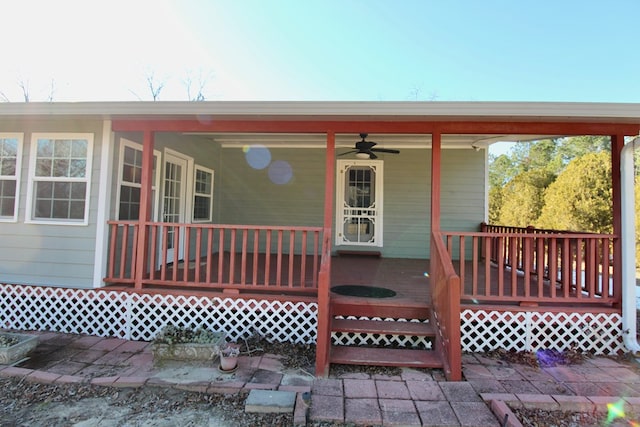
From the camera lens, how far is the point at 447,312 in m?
2.95

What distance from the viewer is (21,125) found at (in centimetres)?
418

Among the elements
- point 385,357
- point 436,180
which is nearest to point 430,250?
point 436,180

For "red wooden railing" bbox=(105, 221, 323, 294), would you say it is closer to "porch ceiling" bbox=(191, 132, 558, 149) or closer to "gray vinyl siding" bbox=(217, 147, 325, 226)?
"gray vinyl siding" bbox=(217, 147, 325, 226)

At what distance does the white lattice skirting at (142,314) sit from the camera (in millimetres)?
3732

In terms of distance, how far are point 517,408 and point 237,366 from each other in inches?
89.9

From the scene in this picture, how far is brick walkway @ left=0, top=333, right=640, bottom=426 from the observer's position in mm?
2383

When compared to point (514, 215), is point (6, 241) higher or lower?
lower

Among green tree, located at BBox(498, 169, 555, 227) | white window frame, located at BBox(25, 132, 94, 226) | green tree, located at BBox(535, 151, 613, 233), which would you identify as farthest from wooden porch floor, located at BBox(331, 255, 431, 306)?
green tree, located at BBox(498, 169, 555, 227)

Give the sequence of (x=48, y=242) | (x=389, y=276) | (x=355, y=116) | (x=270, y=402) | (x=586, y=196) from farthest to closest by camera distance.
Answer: (x=586, y=196) → (x=389, y=276) → (x=48, y=242) → (x=355, y=116) → (x=270, y=402)

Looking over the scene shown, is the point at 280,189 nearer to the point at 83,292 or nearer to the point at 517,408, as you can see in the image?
the point at 83,292

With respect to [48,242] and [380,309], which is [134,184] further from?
[380,309]

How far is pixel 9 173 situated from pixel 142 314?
2.49 m

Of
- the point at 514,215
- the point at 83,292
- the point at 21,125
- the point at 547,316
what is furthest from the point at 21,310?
the point at 514,215

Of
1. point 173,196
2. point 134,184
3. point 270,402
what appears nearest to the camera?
point 270,402
